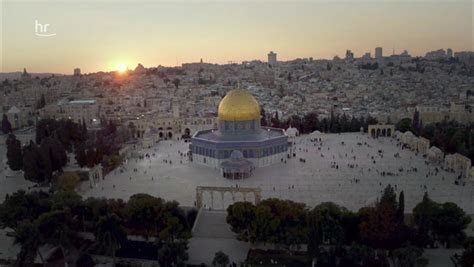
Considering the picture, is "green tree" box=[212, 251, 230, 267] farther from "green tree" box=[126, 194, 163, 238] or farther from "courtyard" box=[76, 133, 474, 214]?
"courtyard" box=[76, 133, 474, 214]

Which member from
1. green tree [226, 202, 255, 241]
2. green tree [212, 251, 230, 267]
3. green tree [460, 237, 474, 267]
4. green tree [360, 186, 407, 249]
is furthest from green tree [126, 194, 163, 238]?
green tree [460, 237, 474, 267]

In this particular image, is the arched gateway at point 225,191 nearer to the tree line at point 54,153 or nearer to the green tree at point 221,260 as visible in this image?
the green tree at point 221,260

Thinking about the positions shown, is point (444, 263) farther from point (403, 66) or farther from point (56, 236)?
point (403, 66)

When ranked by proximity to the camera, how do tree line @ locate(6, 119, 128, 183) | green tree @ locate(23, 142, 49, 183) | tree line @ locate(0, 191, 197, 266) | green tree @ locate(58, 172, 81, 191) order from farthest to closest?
1. tree line @ locate(6, 119, 128, 183)
2. green tree @ locate(23, 142, 49, 183)
3. green tree @ locate(58, 172, 81, 191)
4. tree line @ locate(0, 191, 197, 266)

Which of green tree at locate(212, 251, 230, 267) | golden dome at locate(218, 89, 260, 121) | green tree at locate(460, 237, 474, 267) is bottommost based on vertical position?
green tree at locate(212, 251, 230, 267)

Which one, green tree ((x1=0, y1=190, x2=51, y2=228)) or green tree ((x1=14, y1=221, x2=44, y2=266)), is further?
green tree ((x1=0, y1=190, x2=51, y2=228))

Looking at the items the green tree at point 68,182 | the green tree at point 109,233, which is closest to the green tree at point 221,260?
the green tree at point 109,233

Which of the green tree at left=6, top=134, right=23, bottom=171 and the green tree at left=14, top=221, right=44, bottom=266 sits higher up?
the green tree at left=6, top=134, right=23, bottom=171
